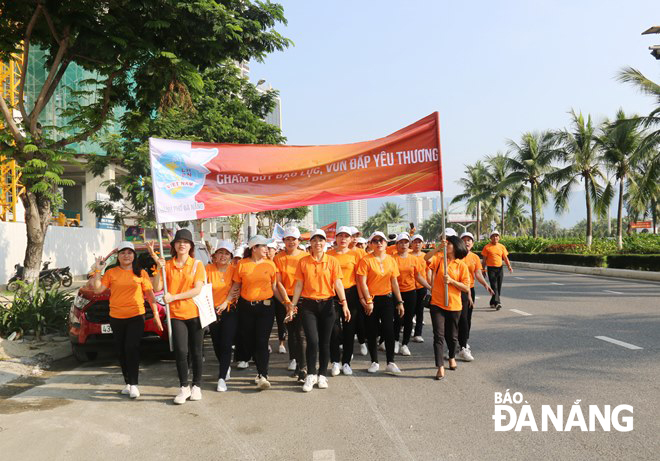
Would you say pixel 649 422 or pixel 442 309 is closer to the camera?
pixel 649 422

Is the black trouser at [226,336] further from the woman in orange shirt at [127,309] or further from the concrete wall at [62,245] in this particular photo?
the concrete wall at [62,245]

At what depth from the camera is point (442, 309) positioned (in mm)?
6629

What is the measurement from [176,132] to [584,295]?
1421 cm

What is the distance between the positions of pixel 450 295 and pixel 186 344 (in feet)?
10.1

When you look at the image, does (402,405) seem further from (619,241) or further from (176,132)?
(619,241)

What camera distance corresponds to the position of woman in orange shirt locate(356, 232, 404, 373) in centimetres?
675

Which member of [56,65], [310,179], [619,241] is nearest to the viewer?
[310,179]

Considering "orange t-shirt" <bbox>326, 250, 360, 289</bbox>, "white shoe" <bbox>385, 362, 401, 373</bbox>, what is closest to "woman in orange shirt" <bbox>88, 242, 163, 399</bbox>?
"orange t-shirt" <bbox>326, 250, 360, 289</bbox>

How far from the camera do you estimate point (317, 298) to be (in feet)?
20.3

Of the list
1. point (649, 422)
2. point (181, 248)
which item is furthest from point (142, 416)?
point (649, 422)

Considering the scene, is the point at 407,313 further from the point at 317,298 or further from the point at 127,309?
the point at 127,309

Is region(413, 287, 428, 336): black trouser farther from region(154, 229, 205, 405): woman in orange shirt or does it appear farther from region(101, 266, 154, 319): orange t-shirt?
region(101, 266, 154, 319): orange t-shirt

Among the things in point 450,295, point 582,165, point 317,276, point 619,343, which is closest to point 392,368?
point 450,295

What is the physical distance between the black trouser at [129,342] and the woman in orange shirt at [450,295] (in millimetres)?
3343
